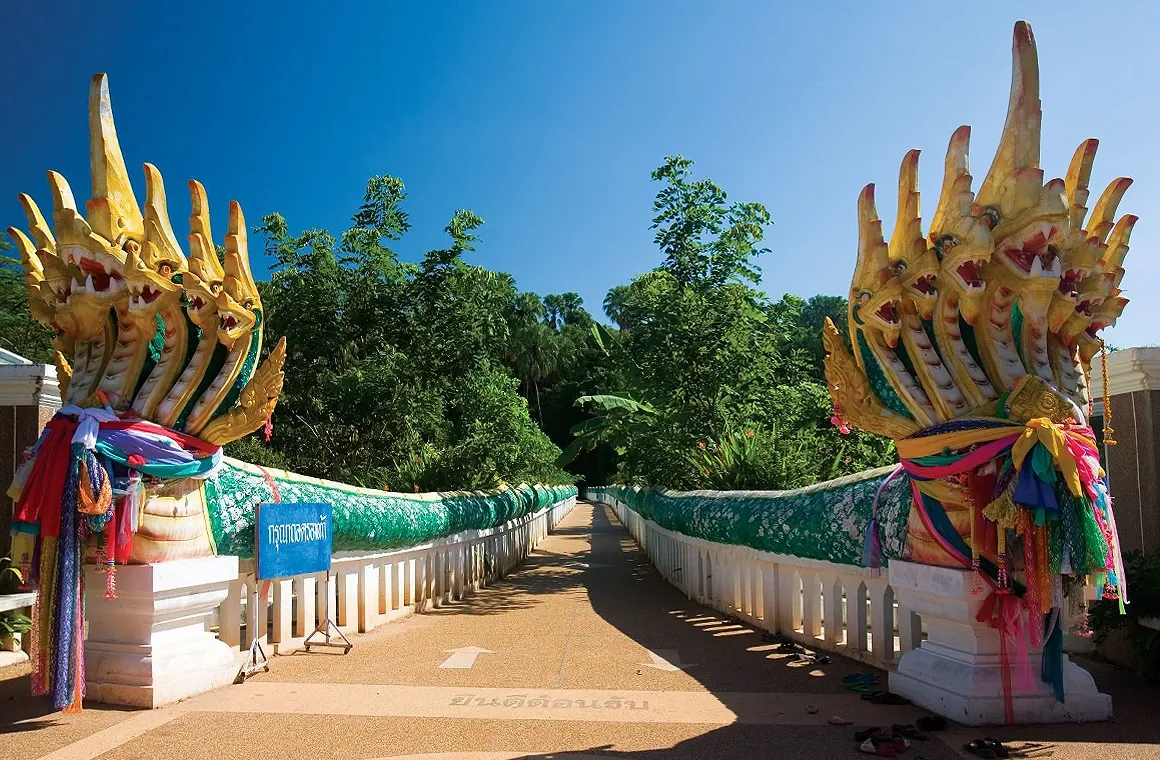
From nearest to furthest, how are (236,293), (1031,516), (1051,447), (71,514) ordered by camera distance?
(1051,447), (1031,516), (71,514), (236,293)

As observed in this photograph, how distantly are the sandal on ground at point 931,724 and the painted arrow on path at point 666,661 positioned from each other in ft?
7.33

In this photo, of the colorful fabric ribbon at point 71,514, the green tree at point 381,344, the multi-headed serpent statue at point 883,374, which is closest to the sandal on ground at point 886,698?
the multi-headed serpent statue at point 883,374

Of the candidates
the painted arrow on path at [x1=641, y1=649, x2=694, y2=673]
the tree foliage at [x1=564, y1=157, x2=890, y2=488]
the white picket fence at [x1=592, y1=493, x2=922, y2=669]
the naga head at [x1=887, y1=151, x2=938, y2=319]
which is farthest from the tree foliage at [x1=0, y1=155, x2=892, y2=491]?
the naga head at [x1=887, y1=151, x2=938, y2=319]

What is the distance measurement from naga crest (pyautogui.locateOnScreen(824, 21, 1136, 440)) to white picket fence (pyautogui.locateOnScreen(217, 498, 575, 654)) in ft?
17.1

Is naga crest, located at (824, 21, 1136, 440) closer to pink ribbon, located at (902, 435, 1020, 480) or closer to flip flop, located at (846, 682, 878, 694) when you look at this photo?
pink ribbon, located at (902, 435, 1020, 480)

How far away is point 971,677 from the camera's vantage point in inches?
185

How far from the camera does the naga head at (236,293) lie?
5.74m

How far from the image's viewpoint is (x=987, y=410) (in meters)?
4.88

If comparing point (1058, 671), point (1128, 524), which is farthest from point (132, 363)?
point (1128, 524)

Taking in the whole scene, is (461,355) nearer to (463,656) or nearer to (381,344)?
(381,344)

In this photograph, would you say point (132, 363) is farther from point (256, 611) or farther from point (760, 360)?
point (760, 360)

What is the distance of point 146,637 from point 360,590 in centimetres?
320

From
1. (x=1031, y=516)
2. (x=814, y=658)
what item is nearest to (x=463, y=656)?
(x=814, y=658)

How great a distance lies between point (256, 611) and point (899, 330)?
533 cm
